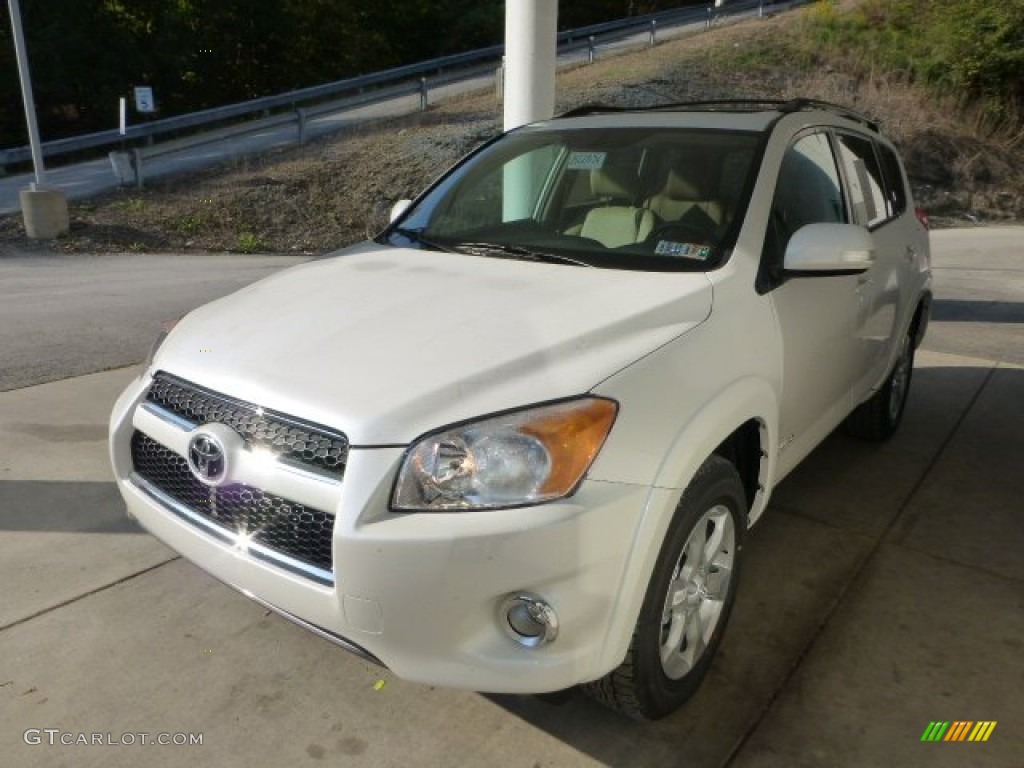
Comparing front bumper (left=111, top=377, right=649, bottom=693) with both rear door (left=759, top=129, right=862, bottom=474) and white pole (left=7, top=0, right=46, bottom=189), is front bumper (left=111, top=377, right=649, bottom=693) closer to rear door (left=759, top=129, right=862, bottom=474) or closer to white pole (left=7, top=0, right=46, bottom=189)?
rear door (left=759, top=129, right=862, bottom=474)

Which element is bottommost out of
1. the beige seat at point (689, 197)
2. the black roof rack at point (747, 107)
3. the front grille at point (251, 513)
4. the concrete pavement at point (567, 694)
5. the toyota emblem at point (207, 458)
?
the concrete pavement at point (567, 694)

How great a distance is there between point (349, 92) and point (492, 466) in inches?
821

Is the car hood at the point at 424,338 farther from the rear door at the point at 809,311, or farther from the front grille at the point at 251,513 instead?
the rear door at the point at 809,311

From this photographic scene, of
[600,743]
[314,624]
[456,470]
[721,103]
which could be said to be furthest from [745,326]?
[721,103]

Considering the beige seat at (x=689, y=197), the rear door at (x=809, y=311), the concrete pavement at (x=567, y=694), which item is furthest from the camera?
the beige seat at (x=689, y=197)

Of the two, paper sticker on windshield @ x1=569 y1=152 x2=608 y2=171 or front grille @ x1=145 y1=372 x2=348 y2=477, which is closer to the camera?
front grille @ x1=145 y1=372 x2=348 y2=477

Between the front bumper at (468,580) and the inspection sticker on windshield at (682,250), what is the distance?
1088 millimetres

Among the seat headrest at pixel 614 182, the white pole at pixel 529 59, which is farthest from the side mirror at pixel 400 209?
the white pole at pixel 529 59

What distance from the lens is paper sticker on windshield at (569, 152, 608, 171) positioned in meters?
3.56

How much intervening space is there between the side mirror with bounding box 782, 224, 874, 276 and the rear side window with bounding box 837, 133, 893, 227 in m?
1.05

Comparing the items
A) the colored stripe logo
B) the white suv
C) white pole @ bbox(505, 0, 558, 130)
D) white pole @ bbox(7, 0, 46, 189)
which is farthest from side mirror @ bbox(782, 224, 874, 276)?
white pole @ bbox(7, 0, 46, 189)

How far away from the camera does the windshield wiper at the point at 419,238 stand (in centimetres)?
335

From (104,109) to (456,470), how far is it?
1065 inches

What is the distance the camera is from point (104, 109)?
25.0 metres
